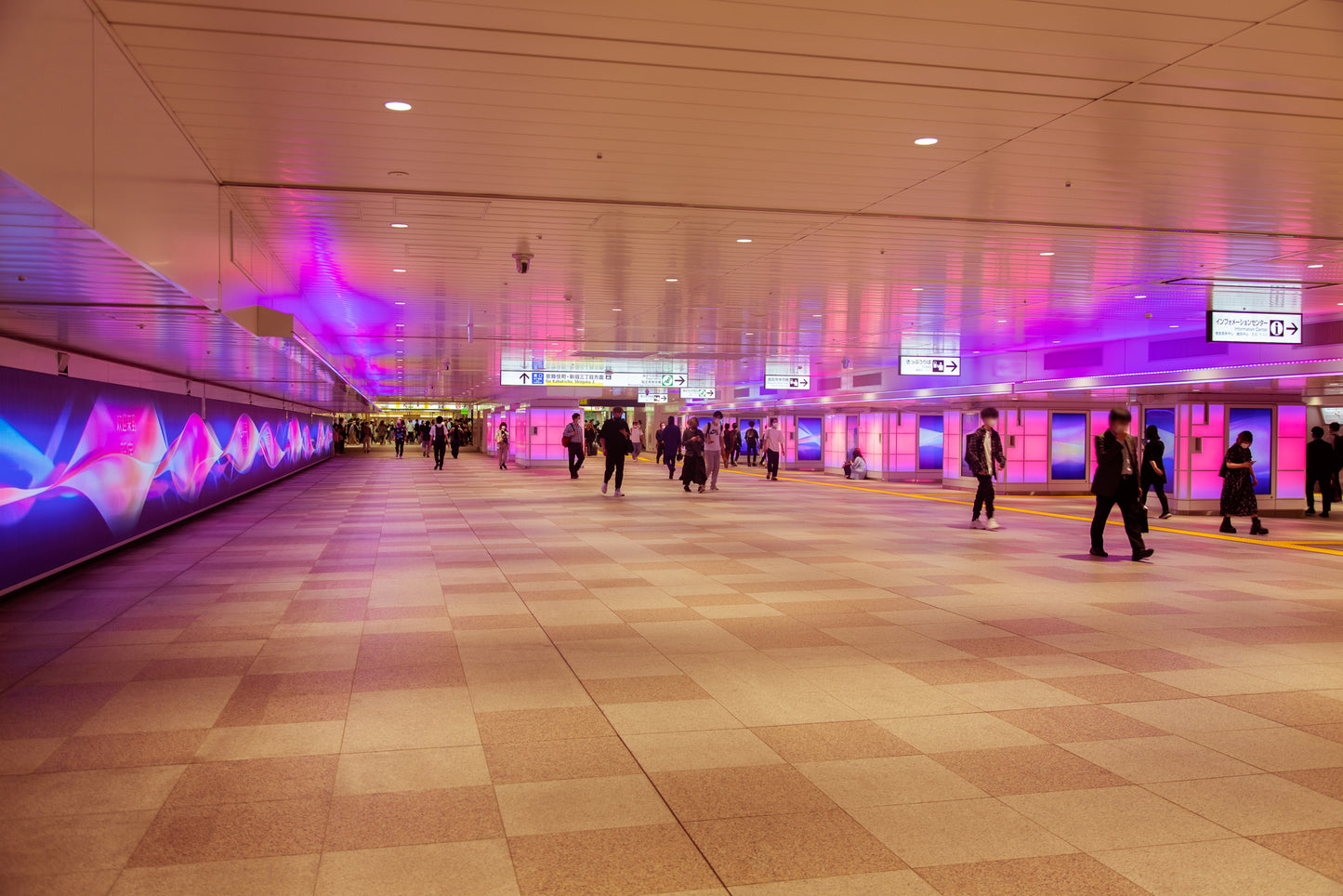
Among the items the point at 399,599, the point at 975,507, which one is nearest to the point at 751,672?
the point at 399,599

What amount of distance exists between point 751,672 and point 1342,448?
21.0 meters

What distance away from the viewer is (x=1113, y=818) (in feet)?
13.4

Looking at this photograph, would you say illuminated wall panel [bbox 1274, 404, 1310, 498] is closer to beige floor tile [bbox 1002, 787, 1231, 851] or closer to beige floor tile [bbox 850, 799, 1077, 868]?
beige floor tile [bbox 1002, 787, 1231, 851]

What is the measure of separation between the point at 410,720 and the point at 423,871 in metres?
1.83

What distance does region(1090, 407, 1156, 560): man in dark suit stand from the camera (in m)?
11.8

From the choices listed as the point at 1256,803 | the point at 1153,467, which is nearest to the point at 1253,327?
the point at 1153,467

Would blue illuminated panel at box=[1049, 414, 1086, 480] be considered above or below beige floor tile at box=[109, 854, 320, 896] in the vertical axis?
above

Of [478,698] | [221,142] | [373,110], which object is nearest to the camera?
[478,698]

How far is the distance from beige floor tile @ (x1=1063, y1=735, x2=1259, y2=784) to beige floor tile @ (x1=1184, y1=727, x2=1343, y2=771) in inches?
4.0

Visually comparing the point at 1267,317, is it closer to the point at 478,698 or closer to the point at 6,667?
the point at 478,698

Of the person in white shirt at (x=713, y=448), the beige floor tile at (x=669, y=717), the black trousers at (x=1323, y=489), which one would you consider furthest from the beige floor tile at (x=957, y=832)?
the person in white shirt at (x=713, y=448)

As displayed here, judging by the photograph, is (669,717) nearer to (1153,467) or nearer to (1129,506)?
(1129,506)

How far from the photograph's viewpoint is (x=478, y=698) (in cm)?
573

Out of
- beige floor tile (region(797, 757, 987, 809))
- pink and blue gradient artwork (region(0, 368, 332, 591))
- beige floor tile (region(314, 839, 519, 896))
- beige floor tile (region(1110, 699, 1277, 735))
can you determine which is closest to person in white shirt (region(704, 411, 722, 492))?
pink and blue gradient artwork (region(0, 368, 332, 591))
